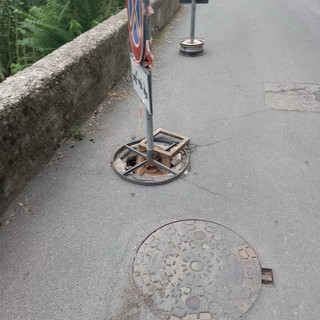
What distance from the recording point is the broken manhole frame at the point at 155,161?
349 cm

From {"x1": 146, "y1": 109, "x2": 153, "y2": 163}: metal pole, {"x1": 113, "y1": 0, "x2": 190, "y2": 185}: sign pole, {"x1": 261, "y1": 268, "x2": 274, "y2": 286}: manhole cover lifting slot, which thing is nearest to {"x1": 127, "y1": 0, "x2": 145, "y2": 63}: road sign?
{"x1": 113, "y1": 0, "x2": 190, "y2": 185}: sign pole

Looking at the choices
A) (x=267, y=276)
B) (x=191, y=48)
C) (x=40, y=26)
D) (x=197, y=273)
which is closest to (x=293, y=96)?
(x=191, y=48)

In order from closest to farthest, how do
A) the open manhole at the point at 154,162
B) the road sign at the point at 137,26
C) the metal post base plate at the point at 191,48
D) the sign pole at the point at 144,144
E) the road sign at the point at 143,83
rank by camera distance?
the road sign at the point at 137,26, the sign pole at the point at 144,144, the road sign at the point at 143,83, the open manhole at the point at 154,162, the metal post base plate at the point at 191,48

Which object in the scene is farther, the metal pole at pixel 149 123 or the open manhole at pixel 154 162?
the open manhole at pixel 154 162

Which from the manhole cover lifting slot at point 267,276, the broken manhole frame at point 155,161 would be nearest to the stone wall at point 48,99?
the broken manhole frame at point 155,161

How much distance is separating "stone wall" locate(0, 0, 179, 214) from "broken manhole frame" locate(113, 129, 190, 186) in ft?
2.70

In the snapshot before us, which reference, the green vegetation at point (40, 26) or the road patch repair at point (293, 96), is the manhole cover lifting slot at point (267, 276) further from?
the green vegetation at point (40, 26)

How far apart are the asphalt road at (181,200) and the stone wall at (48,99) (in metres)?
0.23

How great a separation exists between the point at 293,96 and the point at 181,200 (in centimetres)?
309

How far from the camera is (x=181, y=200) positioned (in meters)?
3.22

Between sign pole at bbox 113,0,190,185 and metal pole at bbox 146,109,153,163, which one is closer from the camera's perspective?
sign pole at bbox 113,0,190,185

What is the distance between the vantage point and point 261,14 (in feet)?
33.4

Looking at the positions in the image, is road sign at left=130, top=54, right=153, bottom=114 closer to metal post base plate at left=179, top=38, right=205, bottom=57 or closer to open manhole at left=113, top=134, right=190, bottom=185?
open manhole at left=113, top=134, right=190, bottom=185

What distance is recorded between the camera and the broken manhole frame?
3.49 m
